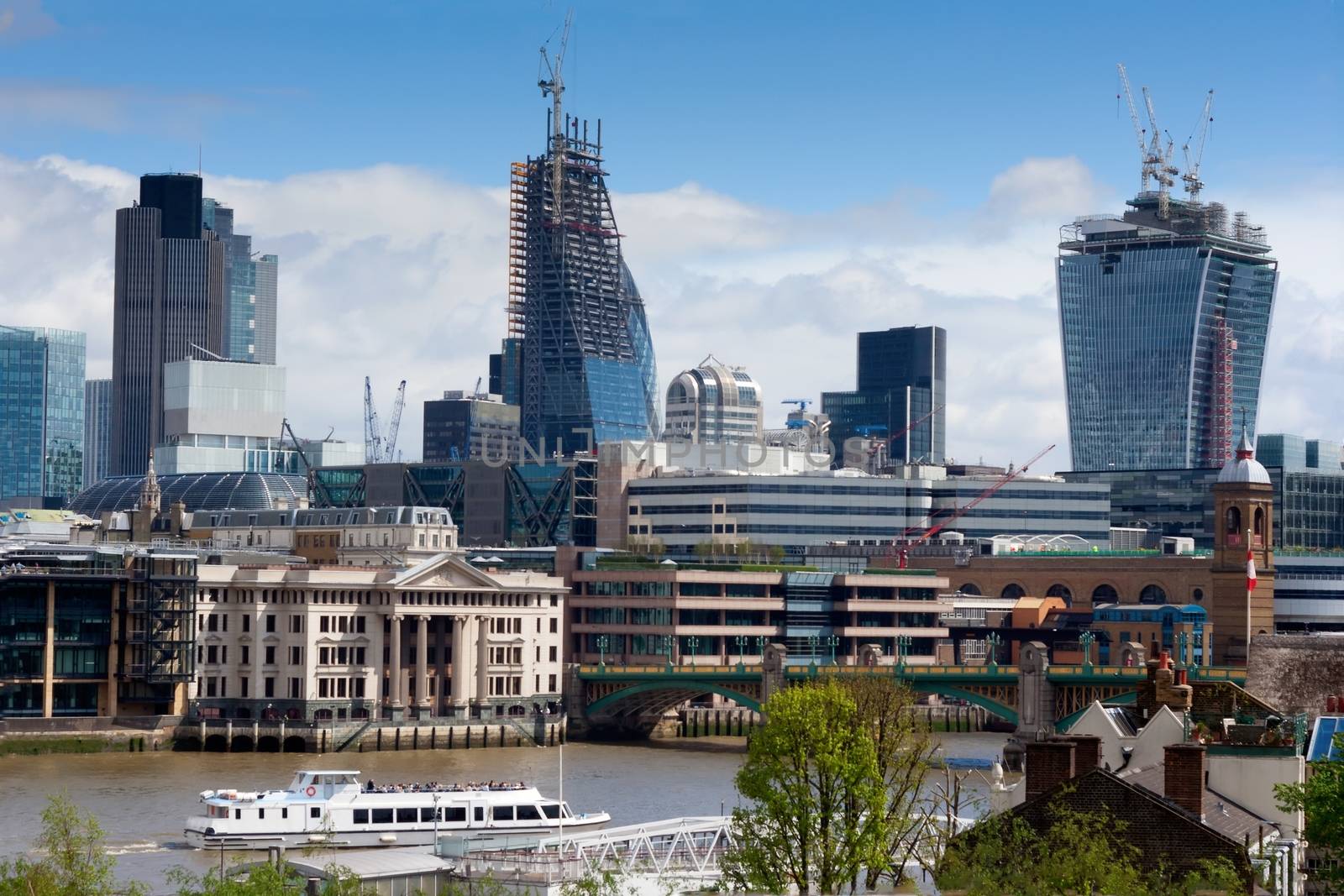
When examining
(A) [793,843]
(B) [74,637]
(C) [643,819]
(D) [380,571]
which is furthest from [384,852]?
(D) [380,571]

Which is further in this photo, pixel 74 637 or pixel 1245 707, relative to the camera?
pixel 74 637

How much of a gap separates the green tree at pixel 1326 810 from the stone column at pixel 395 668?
128284 millimetres

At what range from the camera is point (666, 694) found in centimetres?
18900

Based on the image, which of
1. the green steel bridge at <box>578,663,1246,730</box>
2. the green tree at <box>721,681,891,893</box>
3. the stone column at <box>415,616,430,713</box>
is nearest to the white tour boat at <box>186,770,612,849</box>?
the green steel bridge at <box>578,663,1246,730</box>

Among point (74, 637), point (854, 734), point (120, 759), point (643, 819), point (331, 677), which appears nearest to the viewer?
point (854, 734)

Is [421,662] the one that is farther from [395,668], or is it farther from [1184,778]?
[1184,778]

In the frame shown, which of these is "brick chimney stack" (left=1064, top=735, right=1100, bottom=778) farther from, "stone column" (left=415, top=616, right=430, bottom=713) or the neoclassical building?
"stone column" (left=415, top=616, right=430, bottom=713)

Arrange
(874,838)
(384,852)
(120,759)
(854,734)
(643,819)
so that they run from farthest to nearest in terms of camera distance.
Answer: (120,759) → (643,819) → (384,852) → (854,734) → (874,838)

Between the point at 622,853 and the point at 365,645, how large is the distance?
88.3 meters

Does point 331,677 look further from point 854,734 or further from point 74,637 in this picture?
point 854,734

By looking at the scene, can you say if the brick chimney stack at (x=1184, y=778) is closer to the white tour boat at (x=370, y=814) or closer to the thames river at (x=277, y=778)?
→ the thames river at (x=277, y=778)

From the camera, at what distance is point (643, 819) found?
121 metres

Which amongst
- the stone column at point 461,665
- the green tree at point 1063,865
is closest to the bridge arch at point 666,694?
the stone column at point 461,665

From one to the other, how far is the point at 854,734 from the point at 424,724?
107159 mm
